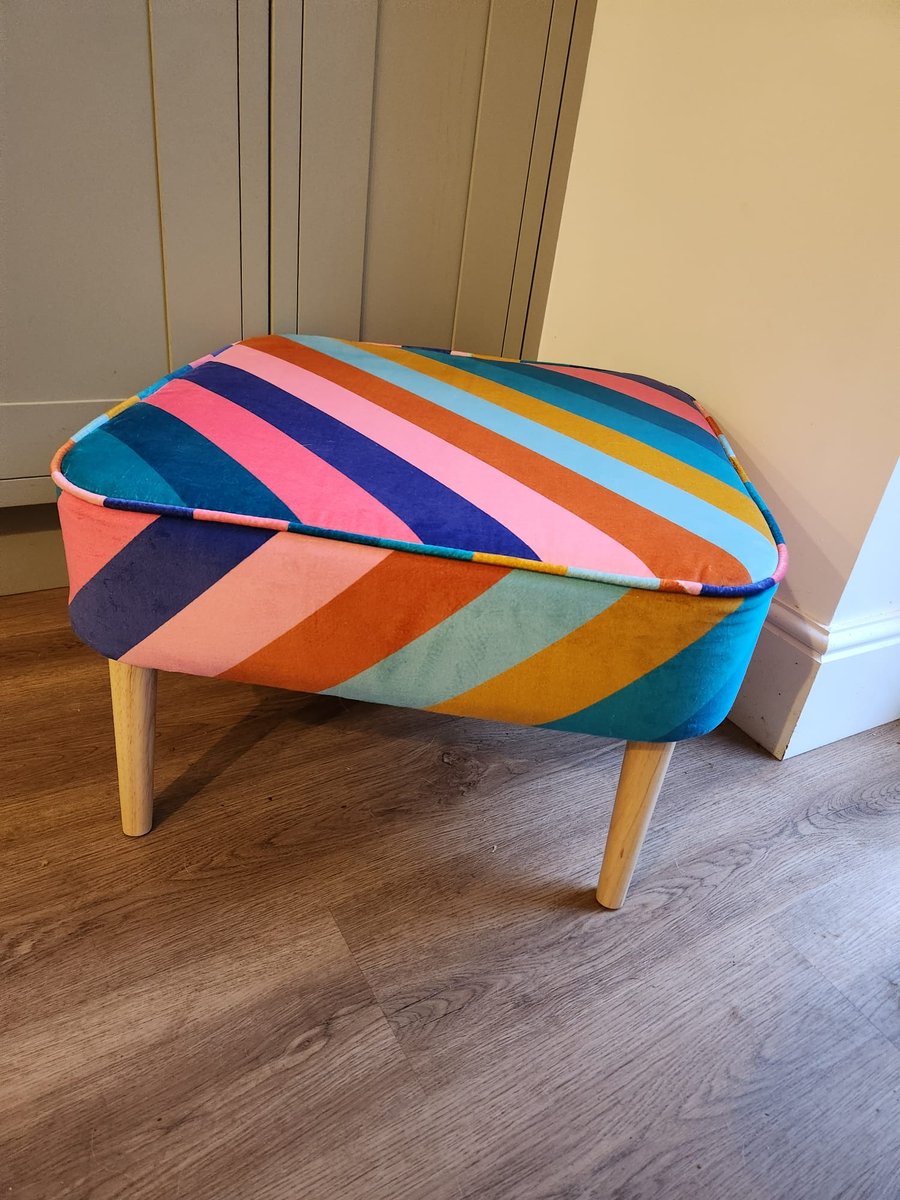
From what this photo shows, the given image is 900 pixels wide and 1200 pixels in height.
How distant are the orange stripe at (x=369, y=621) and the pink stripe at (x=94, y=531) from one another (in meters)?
0.13

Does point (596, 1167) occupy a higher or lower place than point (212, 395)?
lower

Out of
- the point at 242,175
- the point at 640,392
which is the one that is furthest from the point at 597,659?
the point at 242,175

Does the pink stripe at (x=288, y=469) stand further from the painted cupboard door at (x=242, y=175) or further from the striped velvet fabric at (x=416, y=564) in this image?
the painted cupboard door at (x=242, y=175)

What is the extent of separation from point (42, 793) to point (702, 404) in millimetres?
869

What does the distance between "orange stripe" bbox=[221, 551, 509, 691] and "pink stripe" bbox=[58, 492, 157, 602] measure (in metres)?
0.13

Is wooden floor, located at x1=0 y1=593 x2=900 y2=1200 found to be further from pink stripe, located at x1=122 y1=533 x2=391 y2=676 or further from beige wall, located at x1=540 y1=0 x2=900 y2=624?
beige wall, located at x1=540 y1=0 x2=900 y2=624

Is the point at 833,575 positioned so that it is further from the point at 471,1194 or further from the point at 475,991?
the point at 471,1194

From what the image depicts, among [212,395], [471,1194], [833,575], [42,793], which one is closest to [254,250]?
[212,395]

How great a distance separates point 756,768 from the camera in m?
0.97

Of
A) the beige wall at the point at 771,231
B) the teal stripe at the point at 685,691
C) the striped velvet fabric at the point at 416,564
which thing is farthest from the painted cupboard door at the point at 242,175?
the teal stripe at the point at 685,691

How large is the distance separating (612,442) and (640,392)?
0.66 ft

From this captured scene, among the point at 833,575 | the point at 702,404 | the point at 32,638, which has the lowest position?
the point at 32,638

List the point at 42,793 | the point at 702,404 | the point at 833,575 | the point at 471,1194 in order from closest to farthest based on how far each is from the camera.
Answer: the point at 471,1194
the point at 42,793
the point at 833,575
the point at 702,404

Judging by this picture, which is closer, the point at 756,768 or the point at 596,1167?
the point at 596,1167
